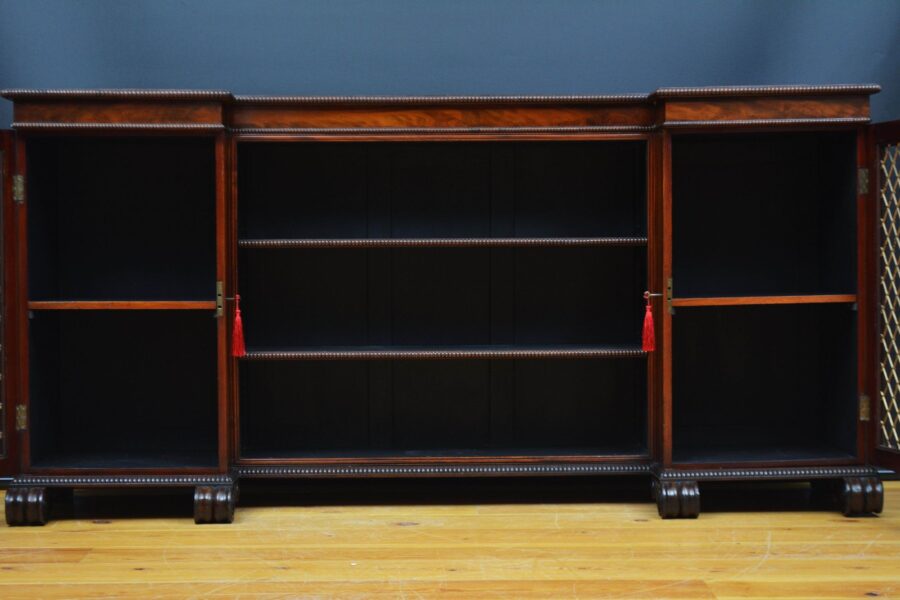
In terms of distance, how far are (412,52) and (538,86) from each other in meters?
0.35

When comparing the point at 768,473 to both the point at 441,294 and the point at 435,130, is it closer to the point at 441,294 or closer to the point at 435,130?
the point at 441,294

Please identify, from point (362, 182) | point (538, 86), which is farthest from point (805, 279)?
point (362, 182)

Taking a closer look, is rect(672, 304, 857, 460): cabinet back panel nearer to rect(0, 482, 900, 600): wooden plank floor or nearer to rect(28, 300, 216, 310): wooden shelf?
rect(0, 482, 900, 600): wooden plank floor

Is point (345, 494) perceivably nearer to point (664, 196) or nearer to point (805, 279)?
point (664, 196)

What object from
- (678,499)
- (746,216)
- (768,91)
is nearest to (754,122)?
(768,91)

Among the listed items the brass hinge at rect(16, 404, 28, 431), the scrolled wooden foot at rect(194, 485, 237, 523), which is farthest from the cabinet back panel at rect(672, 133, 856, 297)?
the brass hinge at rect(16, 404, 28, 431)

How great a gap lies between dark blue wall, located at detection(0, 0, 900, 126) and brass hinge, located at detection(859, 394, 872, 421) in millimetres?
813

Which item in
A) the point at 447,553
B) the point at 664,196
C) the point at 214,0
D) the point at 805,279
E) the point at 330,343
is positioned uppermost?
the point at 214,0

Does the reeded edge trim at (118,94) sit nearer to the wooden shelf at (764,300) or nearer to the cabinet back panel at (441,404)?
the cabinet back panel at (441,404)

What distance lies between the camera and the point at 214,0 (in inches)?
94.1

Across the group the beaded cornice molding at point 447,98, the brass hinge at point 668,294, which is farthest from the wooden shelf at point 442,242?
the beaded cornice molding at point 447,98

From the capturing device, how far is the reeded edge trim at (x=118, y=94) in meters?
2.00

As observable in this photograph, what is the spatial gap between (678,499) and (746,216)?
0.80 m

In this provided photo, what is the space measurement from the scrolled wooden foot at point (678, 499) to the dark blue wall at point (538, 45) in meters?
1.05
